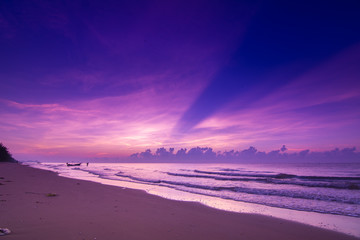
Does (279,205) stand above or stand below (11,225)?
below

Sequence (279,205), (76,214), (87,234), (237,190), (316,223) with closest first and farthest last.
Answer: (87,234)
(76,214)
(316,223)
(279,205)
(237,190)

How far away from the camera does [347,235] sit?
24.0ft

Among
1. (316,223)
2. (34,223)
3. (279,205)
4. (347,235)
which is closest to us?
(34,223)

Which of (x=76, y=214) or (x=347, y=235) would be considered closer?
(x=347, y=235)

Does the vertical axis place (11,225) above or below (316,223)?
above

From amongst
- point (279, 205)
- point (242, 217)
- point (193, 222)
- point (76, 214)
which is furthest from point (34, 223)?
point (279, 205)

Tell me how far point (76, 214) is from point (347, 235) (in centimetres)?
994

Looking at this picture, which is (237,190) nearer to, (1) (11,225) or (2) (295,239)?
(2) (295,239)

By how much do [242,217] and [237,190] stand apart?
10.9 meters

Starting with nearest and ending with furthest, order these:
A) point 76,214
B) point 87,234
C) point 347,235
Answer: point 87,234 < point 347,235 < point 76,214

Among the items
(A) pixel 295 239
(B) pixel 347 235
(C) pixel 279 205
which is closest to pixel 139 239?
(A) pixel 295 239

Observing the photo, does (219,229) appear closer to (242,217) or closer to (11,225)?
(242,217)

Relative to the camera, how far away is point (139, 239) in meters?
5.70

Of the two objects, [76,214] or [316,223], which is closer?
[76,214]
